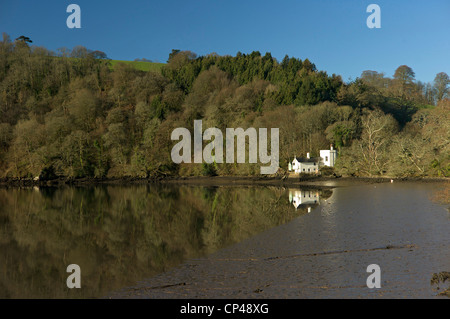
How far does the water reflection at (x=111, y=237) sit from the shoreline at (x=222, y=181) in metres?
17.7

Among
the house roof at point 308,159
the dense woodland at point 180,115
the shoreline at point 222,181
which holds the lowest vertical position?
the shoreline at point 222,181

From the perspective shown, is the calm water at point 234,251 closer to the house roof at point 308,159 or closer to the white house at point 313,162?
the white house at point 313,162

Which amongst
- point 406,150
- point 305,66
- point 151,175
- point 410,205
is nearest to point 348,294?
point 410,205

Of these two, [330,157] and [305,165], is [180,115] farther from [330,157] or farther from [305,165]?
[330,157]

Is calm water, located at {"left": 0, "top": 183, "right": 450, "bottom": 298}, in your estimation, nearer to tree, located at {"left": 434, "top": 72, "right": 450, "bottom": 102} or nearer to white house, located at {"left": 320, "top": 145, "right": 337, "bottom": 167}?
white house, located at {"left": 320, "top": 145, "right": 337, "bottom": 167}

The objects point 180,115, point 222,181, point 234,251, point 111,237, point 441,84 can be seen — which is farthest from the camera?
point 441,84

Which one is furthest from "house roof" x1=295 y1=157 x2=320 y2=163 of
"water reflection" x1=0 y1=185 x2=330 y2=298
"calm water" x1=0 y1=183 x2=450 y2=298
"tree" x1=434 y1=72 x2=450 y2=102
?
"tree" x1=434 y1=72 x2=450 y2=102

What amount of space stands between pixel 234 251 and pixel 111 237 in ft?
23.2

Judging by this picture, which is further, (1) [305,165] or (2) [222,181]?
(2) [222,181]

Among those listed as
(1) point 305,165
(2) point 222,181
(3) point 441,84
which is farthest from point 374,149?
(3) point 441,84

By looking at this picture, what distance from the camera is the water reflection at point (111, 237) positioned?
1198 cm

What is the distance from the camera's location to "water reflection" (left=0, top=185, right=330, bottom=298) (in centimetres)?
1198

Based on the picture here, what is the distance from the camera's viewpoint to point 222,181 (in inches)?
2160

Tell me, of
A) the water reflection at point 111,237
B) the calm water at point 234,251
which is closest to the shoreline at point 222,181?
the water reflection at point 111,237
